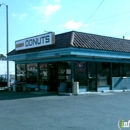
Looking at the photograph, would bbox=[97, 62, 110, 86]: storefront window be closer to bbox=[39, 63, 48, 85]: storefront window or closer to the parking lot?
bbox=[39, 63, 48, 85]: storefront window

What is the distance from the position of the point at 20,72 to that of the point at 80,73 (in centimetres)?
765

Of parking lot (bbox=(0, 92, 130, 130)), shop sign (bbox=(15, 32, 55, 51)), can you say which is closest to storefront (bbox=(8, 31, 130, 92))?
shop sign (bbox=(15, 32, 55, 51))

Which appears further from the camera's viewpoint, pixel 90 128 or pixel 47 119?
pixel 47 119

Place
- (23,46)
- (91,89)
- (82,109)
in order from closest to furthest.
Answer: (82,109) → (91,89) → (23,46)

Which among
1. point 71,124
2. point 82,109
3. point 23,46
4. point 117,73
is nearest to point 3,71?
point 23,46

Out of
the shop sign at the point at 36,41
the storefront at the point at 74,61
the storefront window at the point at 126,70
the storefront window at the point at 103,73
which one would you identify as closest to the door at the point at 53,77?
the storefront at the point at 74,61

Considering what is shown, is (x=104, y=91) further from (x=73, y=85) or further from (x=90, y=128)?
(x=90, y=128)

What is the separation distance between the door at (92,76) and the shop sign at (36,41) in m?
3.66

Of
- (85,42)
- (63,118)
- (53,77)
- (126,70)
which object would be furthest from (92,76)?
(63,118)

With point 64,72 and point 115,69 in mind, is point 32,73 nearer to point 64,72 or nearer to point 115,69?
point 64,72

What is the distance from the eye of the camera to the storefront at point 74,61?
16719 mm

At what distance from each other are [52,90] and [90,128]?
12.1 m

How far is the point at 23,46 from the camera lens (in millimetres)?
19906

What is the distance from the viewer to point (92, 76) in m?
18.3
